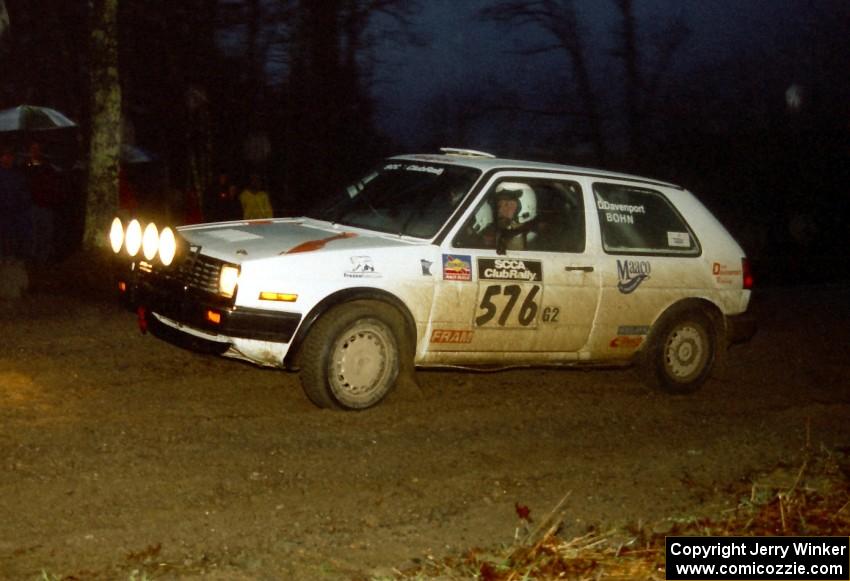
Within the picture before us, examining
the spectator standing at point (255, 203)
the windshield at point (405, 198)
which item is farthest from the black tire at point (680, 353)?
the spectator standing at point (255, 203)

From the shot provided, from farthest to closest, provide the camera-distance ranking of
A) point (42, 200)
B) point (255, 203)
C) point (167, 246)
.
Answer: point (255, 203)
point (42, 200)
point (167, 246)

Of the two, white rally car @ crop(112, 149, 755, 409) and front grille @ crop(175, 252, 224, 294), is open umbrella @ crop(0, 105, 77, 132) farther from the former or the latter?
front grille @ crop(175, 252, 224, 294)

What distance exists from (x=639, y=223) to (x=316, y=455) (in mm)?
3416

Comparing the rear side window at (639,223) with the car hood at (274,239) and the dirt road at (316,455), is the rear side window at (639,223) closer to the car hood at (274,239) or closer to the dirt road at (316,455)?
the dirt road at (316,455)

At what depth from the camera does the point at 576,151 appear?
77.0 feet

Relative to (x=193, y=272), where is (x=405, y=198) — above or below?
above

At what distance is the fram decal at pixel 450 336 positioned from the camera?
817cm

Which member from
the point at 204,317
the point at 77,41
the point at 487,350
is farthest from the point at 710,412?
the point at 77,41

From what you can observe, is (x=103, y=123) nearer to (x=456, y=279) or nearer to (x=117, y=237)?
(x=117, y=237)

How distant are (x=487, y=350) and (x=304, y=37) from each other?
1369cm

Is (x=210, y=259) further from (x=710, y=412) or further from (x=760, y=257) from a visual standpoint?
(x=760, y=257)

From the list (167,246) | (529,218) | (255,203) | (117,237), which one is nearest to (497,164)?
(529,218)

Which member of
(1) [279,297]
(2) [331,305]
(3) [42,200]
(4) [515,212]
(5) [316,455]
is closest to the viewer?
(5) [316,455]

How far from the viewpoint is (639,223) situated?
361 inches
